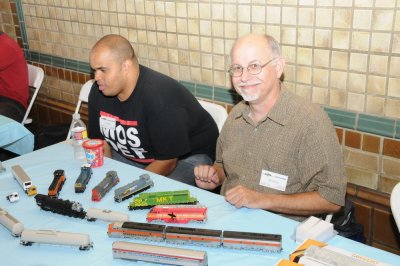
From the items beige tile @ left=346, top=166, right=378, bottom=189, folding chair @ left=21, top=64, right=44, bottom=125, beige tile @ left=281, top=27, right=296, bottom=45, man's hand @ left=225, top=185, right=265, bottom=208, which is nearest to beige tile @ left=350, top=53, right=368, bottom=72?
beige tile @ left=281, top=27, right=296, bottom=45

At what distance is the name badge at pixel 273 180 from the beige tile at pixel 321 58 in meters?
0.78

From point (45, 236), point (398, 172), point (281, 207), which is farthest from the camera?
point (398, 172)

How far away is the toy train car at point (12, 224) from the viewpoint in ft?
5.60

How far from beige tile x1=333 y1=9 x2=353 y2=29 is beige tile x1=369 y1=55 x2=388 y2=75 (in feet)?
0.66

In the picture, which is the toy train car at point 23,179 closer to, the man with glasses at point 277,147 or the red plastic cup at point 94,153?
the red plastic cup at point 94,153

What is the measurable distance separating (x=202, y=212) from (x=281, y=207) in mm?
368

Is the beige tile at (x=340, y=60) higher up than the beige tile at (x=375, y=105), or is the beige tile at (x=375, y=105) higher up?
the beige tile at (x=340, y=60)

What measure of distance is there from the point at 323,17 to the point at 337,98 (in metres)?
0.43

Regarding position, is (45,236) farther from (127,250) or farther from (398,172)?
(398,172)

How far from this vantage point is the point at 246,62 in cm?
199

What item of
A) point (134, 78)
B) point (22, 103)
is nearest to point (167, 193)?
point (134, 78)

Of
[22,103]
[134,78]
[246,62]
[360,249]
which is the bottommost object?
[22,103]

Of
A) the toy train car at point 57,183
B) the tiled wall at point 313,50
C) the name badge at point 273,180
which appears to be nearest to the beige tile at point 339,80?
the tiled wall at point 313,50

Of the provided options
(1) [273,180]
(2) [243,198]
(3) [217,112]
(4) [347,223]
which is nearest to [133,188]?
(2) [243,198]
